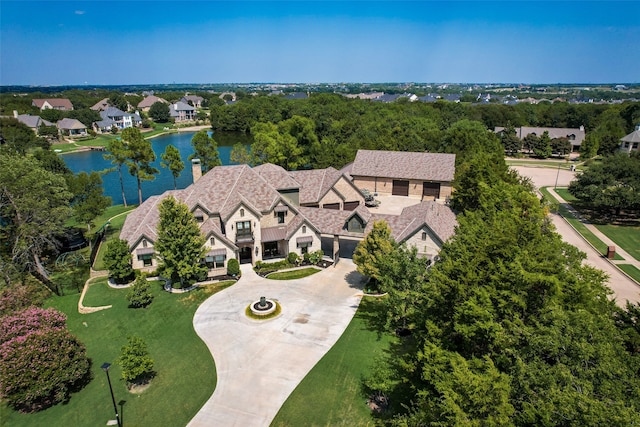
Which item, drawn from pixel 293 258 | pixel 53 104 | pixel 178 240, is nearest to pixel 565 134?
pixel 293 258

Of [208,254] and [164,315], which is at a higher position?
[208,254]

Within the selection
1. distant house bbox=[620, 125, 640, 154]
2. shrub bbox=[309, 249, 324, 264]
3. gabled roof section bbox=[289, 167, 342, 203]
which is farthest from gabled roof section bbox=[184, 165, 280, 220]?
distant house bbox=[620, 125, 640, 154]

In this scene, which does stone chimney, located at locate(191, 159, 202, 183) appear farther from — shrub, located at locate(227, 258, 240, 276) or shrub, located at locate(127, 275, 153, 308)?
shrub, located at locate(127, 275, 153, 308)

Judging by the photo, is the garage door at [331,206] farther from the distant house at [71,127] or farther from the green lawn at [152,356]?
the distant house at [71,127]

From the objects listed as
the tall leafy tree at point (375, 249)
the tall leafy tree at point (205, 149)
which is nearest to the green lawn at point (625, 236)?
the tall leafy tree at point (375, 249)

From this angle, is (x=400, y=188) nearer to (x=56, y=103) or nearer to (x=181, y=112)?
(x=181, y=112)

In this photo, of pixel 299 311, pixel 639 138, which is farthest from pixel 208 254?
pixel 639 138

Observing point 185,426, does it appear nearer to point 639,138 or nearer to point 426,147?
point 426,147
